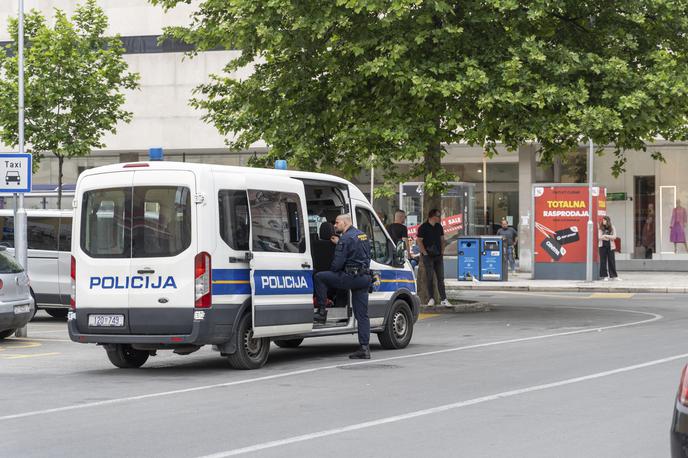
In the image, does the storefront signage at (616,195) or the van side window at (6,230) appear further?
the storefront signage at (616,195)

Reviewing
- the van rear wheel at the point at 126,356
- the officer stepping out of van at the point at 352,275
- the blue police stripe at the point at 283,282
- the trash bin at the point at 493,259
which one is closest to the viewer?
the blue police stripe at the point at 283,282

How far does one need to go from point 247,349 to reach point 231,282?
868mm

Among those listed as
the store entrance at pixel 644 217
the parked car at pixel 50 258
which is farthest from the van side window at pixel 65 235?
the store entrance at pixel 644 217

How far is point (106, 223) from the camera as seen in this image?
44.2 feet

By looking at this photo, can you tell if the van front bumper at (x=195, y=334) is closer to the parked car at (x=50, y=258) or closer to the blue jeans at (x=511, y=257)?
the parked car at (x=50, y=258)

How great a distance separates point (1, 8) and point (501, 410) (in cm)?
3809

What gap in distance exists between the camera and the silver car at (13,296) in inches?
670

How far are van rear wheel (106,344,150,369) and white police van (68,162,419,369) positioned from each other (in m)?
0.01

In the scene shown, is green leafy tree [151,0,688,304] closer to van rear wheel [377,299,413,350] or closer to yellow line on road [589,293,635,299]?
van rear wheel [377,299,413,350]

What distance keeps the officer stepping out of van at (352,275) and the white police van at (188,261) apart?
33cm

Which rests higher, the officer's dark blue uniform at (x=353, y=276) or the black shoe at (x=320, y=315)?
the officer's dark blue uniform at (x=353, y=276)

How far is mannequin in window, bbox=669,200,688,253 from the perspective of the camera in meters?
41.5

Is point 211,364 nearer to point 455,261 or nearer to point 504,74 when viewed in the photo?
point 504,74

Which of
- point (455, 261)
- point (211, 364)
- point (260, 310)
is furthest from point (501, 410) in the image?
point (455, 261)
